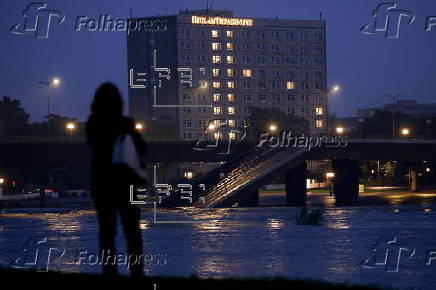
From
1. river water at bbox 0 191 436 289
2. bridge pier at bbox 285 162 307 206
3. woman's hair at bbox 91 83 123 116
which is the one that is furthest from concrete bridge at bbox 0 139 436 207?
woman's hair at bbox 91 83 123 116

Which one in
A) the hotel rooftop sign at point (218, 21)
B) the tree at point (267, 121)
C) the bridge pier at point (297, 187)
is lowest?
the bridge pier at point (297, 187)

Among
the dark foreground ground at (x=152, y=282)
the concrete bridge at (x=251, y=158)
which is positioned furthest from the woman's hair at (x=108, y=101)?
the concrete bridge at (x=251, y=158)

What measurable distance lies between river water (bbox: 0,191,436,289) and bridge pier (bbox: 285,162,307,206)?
52.7 meters

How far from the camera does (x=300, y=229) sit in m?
26.8

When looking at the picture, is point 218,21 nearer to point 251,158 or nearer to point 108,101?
point 251,158

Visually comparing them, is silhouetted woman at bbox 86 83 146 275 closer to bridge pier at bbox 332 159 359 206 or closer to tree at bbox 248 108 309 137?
bridge pier at bbox 332 159 359 206

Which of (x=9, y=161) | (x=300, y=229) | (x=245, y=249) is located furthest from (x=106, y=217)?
(x=9, y=161)

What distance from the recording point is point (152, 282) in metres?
10.4

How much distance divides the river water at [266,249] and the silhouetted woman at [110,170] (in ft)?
13.5

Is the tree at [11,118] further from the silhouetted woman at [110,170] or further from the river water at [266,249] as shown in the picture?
the silhouetted woman at [110,170]

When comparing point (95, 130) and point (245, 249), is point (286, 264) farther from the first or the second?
point (95, 130)

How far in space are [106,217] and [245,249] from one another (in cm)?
947

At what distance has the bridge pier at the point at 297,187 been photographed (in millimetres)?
83400

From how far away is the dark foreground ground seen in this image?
10062 mm
